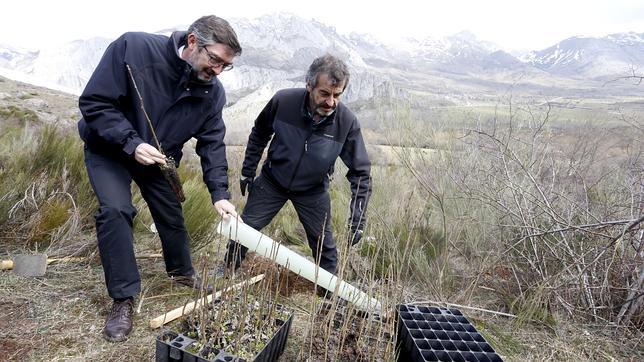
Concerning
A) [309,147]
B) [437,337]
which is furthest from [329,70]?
[437,337]

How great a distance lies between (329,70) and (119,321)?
1851 millimetres

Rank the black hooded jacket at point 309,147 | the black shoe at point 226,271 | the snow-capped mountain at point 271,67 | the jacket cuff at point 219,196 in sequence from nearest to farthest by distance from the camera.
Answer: the black shoe at point 226,271 < the jacket cuff at point 219,196 < the black hooded jacket at point 309,147 < the snow-capped mountain at point 271,67

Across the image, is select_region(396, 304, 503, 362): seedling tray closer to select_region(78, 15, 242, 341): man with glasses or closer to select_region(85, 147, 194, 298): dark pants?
select_region(78, 15, 242, 341): man with glasses

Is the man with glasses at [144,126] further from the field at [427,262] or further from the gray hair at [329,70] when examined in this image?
the gray hair at [329,70]

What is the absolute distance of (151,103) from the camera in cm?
221

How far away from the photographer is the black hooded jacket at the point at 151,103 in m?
2.02

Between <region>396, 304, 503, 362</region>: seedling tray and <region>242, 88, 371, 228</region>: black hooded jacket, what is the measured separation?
2.45 feet

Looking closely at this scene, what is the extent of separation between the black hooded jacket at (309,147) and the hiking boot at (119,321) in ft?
4.04

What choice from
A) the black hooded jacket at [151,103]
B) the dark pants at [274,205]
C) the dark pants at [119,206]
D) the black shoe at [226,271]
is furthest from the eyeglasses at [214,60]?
the black shoe at [226,271]

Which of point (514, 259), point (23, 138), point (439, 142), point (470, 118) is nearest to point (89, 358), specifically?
point (514, 259)

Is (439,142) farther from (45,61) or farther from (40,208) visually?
(45,61)

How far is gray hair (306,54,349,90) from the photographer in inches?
98.7

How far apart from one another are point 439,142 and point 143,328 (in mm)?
3609

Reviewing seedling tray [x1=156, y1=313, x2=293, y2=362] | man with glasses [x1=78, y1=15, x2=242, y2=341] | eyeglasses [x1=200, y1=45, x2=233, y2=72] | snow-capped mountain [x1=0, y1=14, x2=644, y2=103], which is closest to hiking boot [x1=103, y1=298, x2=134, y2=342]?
man with glasses [x1=78, y1=15, x2=242, y2=341]
